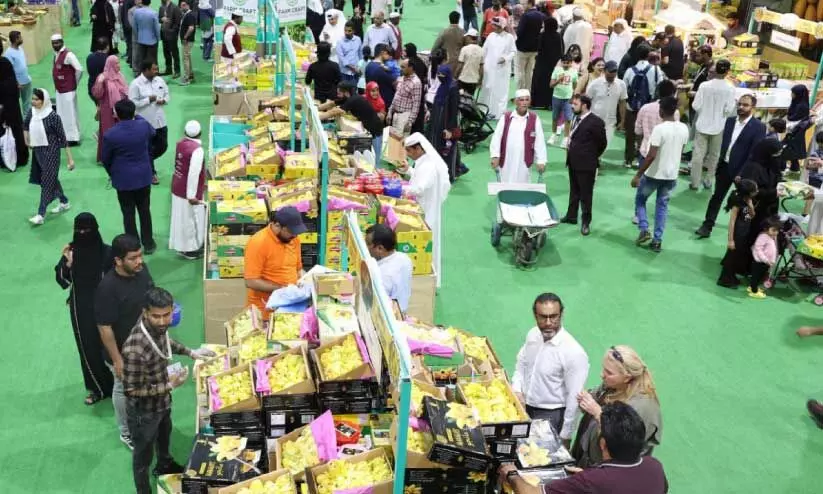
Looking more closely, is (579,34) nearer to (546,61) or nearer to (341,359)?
(546,61)

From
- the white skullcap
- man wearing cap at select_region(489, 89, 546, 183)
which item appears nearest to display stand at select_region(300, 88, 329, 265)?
the white skullcap

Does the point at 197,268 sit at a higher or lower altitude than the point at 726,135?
lower

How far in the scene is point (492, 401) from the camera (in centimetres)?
445

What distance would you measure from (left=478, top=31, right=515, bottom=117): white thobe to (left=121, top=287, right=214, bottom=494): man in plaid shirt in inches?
400

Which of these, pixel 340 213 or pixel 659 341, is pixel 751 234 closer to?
pixel 659 341

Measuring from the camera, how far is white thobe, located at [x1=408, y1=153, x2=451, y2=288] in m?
7.93

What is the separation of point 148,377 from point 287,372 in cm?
84

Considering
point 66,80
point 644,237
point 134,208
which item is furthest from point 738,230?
point 66,80

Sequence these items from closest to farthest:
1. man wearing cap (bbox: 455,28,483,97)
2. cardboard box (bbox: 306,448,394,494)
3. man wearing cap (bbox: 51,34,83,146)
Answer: cardboard box (bbox: 306,448,394,494) < man wearing cap (bbox: 51,34,83,146) < man wearing cap (bbox: 455,28,483,97)

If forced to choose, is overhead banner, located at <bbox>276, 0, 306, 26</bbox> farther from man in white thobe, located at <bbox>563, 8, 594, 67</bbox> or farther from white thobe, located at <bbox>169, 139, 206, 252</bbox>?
man in white thobe, located at <bbox>563, 8, 594, 67</bbox>

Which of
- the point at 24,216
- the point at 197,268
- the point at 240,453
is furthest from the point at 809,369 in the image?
the point at 24,216

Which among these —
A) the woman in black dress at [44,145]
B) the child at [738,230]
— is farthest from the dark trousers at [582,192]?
the woman in black dress at [44,145]

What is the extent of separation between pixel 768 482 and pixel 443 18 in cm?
1844

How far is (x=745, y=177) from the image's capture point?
356 inches
